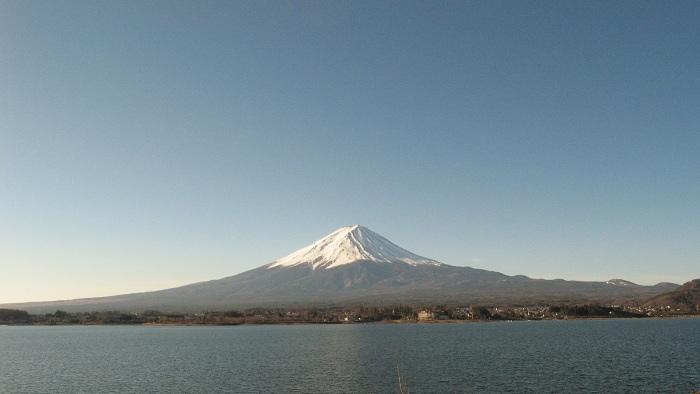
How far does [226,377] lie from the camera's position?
50.6m

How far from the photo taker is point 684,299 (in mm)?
176625

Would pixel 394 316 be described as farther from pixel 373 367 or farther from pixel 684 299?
pixel 373 367

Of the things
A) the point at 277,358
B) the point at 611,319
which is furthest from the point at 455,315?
the point at 277,358

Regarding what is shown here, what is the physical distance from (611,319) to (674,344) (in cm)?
8676

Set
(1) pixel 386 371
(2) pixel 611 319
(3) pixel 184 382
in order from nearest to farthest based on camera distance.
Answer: (3) pixel 184 382, (1) pixel 386 371, (2) pixel 611 319

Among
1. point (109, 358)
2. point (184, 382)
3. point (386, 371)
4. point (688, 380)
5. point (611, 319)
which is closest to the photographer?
point (688, 380)

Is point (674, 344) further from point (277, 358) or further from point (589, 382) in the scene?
point (277, 358)

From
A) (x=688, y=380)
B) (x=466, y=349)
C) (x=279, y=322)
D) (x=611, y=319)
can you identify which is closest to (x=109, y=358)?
(x=466, y=349)

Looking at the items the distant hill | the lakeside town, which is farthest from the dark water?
the distant hill

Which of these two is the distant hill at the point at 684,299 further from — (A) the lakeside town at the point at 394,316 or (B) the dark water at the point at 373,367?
(B) the dark water at the point at 373,367

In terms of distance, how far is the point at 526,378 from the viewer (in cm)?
4628

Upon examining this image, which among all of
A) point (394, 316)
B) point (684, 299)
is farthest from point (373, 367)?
point (684, 299)

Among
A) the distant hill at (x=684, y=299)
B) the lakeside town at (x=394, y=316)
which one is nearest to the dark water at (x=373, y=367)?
the lakeside town at (x=394, y=316)

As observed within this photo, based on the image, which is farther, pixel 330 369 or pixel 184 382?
pixel 330 369
